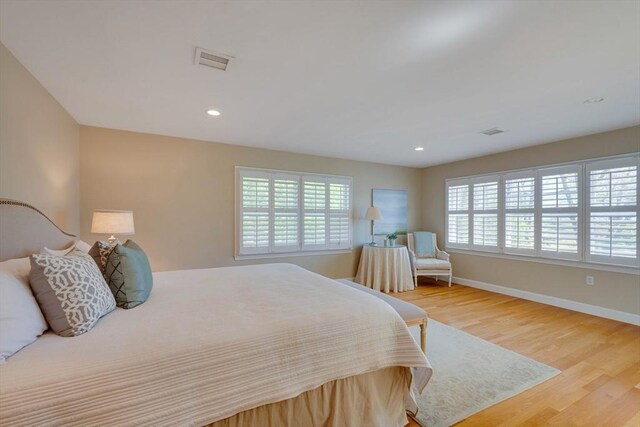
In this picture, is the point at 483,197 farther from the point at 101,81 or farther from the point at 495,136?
the point at 101,81

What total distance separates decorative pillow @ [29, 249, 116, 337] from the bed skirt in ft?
2.51

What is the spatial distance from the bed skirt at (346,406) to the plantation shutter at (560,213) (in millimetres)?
3619

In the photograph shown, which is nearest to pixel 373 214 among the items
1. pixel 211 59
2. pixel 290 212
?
pixel 290 212

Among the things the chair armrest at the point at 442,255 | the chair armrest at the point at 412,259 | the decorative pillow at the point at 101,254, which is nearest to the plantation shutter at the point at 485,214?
the chair armrest at the point at 442,255

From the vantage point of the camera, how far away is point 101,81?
225cm

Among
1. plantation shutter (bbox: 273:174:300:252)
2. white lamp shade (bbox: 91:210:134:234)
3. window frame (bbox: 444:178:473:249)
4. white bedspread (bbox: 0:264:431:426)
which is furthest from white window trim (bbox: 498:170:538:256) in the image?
white lamp shade (bbox: 91:210:134:234)

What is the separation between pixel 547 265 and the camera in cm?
408

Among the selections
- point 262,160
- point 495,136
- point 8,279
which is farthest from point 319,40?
point 495,136

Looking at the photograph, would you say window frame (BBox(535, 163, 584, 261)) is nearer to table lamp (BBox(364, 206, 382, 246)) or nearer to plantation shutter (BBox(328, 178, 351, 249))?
table lamp (BBox(364, 206, 382, 246))

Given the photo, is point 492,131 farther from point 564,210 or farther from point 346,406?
point 346,406

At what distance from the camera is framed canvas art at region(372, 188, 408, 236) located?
541 centimetres

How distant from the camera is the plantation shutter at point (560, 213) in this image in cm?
379

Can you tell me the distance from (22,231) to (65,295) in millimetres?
874

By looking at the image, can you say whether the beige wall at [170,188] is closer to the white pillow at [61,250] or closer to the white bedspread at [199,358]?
the white pillow at [61,250]
